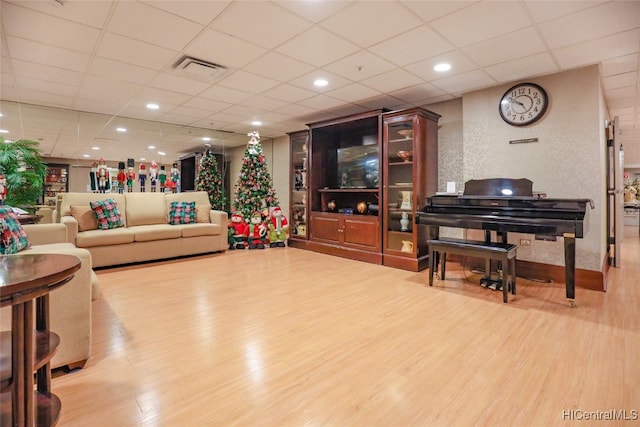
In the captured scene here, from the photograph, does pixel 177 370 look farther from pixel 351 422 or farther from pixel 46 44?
pixel 46 44

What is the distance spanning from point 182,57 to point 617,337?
427 centimetres

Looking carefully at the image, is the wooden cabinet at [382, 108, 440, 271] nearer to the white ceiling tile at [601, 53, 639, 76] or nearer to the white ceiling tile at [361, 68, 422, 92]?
the white ceiling tile at [361, 68, 422, 92]

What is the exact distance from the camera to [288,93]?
4.25 m

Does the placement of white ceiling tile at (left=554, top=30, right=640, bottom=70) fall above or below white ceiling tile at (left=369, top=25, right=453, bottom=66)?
below

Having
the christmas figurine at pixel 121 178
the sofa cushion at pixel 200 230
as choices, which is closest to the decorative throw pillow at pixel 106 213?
the sofa cushion at pixel 200 230

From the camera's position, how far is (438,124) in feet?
15.1

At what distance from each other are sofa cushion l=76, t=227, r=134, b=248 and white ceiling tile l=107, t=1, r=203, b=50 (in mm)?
2523

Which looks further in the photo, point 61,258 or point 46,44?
point 46,44

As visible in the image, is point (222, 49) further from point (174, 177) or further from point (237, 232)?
point (174, 177)

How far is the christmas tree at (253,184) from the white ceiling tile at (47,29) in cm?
333

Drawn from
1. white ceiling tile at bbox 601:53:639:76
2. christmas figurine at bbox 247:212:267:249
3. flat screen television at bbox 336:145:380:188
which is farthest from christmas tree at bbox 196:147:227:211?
white ceiling tile at bbox 601:53:639:76

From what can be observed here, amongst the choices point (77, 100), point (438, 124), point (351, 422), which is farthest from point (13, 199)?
point (438, 124)

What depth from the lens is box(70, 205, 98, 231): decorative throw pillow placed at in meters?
4.21

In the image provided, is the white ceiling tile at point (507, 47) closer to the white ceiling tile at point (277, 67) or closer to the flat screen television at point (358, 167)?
the white ceiling tile at point (277, 67)
